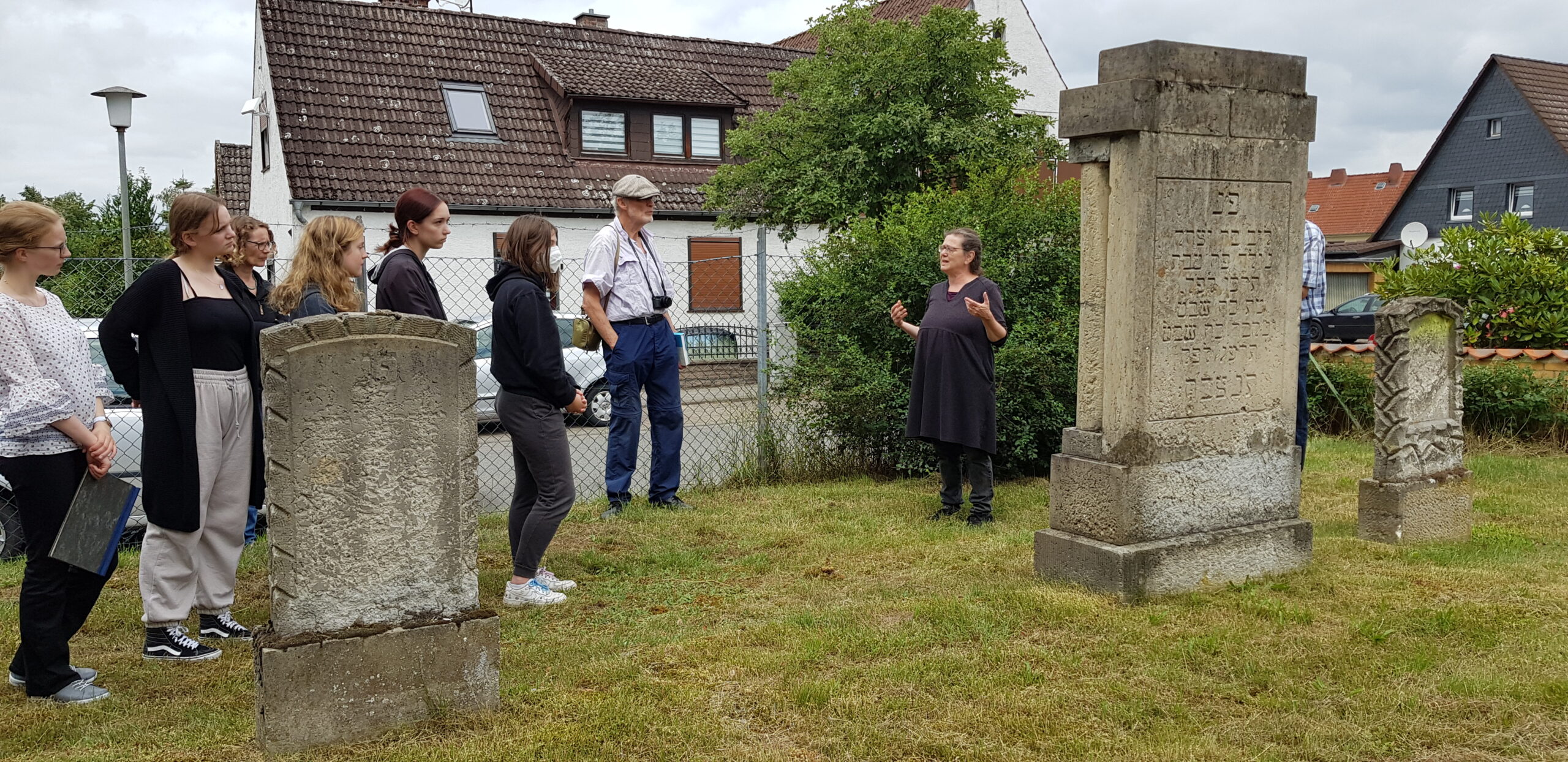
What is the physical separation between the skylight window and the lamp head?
664 cm

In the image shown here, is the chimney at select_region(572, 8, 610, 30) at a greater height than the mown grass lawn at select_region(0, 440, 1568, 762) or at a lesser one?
greater

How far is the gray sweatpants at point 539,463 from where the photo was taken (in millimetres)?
5316

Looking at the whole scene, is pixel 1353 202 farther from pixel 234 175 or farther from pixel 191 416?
pixel 191 416

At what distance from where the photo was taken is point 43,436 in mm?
4066

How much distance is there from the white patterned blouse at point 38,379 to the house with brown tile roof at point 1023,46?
2398 cm

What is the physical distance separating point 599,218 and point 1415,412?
1737 cm

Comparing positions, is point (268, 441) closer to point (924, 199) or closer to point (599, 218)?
point (924, 199)

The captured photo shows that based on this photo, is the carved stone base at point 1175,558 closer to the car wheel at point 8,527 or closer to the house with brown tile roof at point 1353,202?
the car wheel at point 8,527

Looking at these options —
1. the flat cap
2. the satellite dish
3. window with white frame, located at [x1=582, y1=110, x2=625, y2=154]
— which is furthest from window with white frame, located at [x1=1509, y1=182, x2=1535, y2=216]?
the flat cap

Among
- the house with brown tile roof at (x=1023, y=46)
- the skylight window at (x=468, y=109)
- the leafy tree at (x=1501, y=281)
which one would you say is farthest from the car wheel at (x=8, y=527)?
the house with brown tile roof at (x=1023, y=46)

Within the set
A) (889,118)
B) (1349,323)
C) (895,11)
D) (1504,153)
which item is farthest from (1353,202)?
(889,118)

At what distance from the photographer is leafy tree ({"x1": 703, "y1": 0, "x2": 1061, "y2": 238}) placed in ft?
54.5

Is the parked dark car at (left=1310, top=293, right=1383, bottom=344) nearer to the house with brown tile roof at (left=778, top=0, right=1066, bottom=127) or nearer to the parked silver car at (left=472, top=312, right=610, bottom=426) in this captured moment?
the house with brown tile roof at (left=778, top=0, right=1066, bottom=127)

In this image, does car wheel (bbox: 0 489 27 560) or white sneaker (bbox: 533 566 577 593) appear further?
car wheel (bbox: 0 489 27 560)
